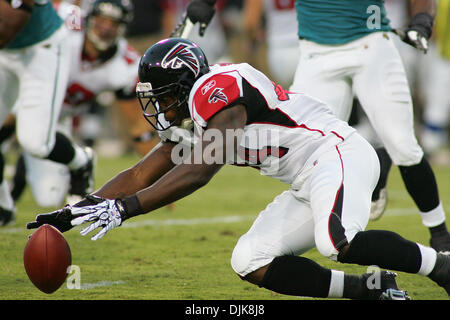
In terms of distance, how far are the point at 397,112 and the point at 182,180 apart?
1.65 metres

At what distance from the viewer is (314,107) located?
3336 millimetres

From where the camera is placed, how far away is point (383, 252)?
2.99 meters

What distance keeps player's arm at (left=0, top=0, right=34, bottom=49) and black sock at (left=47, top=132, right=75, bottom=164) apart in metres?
0.89

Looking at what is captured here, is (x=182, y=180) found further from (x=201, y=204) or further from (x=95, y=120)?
(x=95, y=120)

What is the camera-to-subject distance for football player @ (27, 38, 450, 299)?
289cm

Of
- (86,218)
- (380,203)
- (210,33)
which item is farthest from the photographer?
(210,33)

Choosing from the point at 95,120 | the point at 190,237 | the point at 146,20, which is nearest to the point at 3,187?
the point at 190,237

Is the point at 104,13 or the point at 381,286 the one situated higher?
the point at 104,13

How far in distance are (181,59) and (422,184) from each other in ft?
5.64

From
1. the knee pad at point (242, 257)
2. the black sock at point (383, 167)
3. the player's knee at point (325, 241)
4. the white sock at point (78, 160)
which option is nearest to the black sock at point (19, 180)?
the white sock at point (78, 160)

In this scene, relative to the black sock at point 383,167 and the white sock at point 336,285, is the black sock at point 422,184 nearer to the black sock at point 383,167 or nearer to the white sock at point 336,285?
the black sock at point 383,167

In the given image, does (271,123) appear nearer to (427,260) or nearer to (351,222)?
(351,222)

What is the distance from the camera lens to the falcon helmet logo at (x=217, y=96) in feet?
9.64

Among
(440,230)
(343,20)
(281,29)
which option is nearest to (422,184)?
(440,230)
